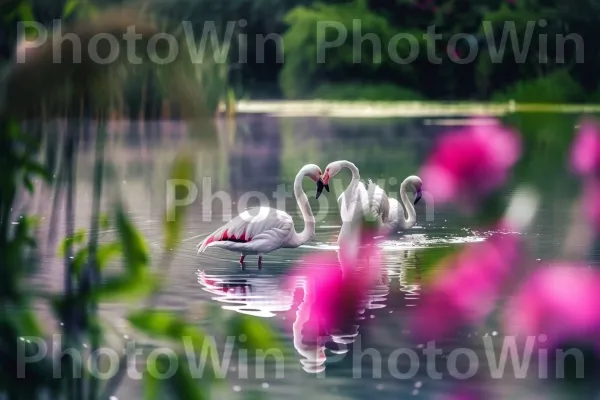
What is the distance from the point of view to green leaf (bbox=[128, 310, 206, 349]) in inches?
105

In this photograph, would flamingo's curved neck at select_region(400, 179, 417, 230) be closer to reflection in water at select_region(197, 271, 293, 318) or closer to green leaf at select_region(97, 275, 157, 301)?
reflection in water at select_region(197, 271, 293, 318)

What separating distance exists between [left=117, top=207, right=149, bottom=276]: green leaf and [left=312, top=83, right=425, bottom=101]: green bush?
2897cm

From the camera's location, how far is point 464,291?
3156 millimetres

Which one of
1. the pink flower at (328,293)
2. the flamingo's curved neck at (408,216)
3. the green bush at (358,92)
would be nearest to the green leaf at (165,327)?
the pink flower at (328,293)

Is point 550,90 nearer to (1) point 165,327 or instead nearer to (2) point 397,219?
(2) point 397,219

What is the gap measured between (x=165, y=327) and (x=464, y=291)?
28.3 inches

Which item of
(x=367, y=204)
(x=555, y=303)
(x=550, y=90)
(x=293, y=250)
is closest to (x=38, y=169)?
(x=555, y=303)

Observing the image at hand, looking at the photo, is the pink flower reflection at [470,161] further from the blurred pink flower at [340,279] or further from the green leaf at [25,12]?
the blurred pink flower at [340,279]

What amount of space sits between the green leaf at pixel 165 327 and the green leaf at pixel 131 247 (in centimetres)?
8

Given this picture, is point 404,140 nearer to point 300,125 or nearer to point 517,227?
point 300,125

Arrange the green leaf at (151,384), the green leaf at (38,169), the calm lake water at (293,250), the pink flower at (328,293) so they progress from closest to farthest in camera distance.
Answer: the green leaf at (151,384) → the green leaf at (38,169) → the calm lake water at (293,250) → the pink flower at (328,293)

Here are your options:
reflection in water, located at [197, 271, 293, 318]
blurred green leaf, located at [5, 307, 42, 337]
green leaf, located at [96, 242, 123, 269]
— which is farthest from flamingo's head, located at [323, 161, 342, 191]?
blurred green leaf, located at [5, 307, 42, 337]

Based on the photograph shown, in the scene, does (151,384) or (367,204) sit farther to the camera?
(367,204)

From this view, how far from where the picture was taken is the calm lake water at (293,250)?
4441 millimetres
